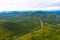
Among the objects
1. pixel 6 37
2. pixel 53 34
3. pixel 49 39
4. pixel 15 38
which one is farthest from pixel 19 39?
pixel 53 34

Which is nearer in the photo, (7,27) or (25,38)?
(25,38)

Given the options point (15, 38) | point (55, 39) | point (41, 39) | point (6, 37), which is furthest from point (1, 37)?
point (55, 39)

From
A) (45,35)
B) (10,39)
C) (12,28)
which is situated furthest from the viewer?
(12,28)

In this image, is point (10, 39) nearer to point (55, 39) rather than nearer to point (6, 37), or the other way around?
point (6, 37)

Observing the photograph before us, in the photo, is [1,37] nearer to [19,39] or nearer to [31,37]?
[19,39]

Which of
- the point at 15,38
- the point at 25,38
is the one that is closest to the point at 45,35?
the point at 25,38

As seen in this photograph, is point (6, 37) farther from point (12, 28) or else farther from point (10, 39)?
point (12, 28)

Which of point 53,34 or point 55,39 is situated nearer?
point 55,39

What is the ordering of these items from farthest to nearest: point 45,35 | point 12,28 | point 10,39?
point 12,28
point 45,35
point 10,39
